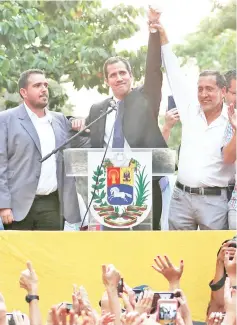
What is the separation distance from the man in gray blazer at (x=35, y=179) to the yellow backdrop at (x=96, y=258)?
166 mm

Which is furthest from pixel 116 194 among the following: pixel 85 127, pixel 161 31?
pixel 161 31

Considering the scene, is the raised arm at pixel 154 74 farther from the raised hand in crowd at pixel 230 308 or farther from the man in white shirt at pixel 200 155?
the raised hand in crowd at pixel 230 308

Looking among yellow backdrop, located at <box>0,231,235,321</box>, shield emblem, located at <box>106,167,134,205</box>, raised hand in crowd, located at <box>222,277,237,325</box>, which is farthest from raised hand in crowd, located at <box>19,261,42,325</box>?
shield emblem, located at <box>106,167,134,205</box>

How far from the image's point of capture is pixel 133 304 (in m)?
6.47

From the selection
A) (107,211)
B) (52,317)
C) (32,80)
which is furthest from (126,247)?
(52,317)

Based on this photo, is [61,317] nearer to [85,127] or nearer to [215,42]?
[85,127]

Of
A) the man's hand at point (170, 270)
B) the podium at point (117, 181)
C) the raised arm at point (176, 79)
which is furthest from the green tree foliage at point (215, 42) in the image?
the man's hand at point (170, 270)

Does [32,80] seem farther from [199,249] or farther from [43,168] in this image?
[199,249]

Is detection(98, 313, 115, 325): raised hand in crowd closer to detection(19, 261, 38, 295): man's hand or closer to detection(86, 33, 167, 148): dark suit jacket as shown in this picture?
detection(19, 261, 38, 295): man's hand

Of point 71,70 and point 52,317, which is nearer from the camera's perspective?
point 52,317

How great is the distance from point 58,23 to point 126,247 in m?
1.87

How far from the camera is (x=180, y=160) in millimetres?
8633

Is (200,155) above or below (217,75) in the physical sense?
below

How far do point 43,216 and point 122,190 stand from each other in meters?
0.63
